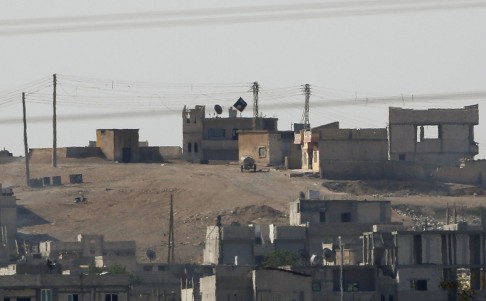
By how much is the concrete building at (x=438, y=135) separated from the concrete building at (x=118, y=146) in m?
20.8

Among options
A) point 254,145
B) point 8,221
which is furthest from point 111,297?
point 254,145

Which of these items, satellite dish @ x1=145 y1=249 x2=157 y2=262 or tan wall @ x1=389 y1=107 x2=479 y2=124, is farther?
tan wall @ x1=389 y1=107 x2=479 y2=124

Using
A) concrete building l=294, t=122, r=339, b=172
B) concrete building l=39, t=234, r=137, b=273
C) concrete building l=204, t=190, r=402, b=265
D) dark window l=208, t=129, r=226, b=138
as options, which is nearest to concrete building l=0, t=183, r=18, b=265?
concrete building l=39, t=234, r=137, b=273

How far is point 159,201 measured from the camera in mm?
131250

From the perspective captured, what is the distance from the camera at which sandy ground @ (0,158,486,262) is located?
400ft

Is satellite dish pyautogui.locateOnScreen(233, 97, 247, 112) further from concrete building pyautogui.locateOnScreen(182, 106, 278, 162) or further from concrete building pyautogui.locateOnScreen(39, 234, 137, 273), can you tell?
concrete building pyautogui.locateOnScreen(39, 234, 137, 273)

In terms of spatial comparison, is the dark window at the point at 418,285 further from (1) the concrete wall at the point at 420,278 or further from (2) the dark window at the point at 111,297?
(2) the dark window at the point at 111,297

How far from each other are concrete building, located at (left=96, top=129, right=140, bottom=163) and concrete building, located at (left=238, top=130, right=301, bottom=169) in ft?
30.9

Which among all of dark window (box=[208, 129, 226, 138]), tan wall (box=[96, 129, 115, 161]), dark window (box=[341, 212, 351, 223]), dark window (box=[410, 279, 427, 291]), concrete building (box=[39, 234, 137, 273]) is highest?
dark window (box=[208, 129, 226, 138])

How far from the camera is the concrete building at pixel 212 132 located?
142 metres

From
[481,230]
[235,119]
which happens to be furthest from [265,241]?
[235,119]

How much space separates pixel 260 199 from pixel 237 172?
945cm

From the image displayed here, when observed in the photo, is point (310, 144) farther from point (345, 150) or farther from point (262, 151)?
point (262, 151)

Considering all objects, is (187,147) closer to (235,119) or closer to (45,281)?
(235,119)
